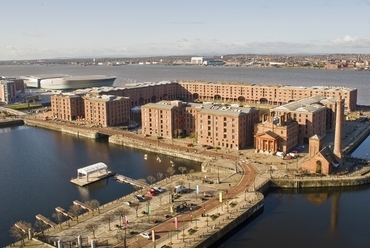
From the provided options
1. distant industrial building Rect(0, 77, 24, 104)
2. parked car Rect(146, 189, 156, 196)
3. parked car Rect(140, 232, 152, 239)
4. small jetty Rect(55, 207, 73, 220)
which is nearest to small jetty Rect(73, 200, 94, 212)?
small jetty Rect(55, 207, 73, 220)

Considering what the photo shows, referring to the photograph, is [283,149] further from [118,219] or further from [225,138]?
[118,219]

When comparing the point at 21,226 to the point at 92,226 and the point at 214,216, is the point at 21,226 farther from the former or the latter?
the point at 214,216

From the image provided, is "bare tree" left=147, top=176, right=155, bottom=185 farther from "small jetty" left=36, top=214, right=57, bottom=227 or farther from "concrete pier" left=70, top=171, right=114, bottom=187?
"small jetty" left=36, top=214, right=57, bottom=227

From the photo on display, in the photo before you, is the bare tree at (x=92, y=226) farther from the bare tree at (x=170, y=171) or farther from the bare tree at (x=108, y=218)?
the bare tree at (x=170, y=171)

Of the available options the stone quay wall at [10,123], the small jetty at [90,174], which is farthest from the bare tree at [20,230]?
the stone quay wall at [10,123]

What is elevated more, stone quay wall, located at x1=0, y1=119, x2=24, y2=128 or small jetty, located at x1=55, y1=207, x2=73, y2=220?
stone quay wall, located at x1=0, y1=119, x2=24, y2=128

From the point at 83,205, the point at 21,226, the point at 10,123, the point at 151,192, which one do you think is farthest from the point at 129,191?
the point at 10,123
